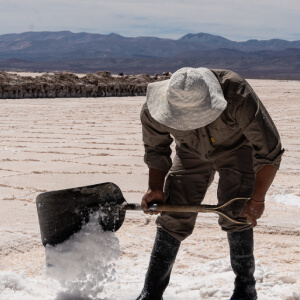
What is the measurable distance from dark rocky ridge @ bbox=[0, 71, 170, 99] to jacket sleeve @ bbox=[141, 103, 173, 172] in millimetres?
14323

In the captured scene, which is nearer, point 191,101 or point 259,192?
point 191,101

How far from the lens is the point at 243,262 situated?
262 cm

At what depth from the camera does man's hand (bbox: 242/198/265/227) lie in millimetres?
2447

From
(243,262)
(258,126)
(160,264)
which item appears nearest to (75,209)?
(160,264)

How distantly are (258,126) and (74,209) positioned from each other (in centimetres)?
104

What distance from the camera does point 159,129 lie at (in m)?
2.56

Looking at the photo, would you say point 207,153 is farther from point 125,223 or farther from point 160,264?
point 125,223

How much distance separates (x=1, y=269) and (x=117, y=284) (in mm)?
687

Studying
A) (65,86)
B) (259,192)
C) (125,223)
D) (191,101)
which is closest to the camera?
(191,101)

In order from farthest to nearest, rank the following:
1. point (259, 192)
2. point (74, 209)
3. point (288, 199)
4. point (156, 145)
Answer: point (288, 199) < point (74, 209) < point (156, 145) < point (259, 192)

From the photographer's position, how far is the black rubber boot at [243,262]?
2.60m

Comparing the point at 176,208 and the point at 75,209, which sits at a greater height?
the point at 176,208

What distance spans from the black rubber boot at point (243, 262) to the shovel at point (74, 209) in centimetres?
58

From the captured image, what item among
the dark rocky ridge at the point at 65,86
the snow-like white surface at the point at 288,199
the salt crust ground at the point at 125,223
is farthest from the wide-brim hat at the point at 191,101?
the dark rocky ridge at the point at 65,86
